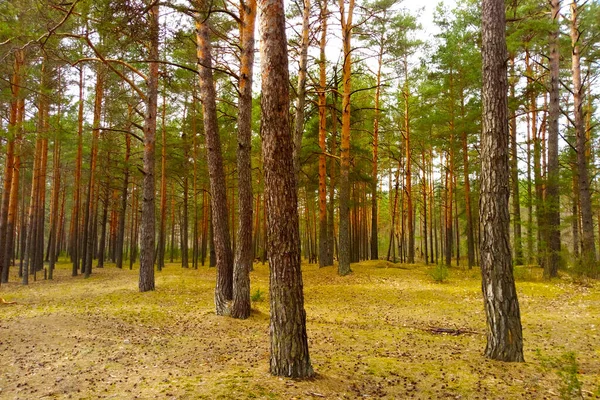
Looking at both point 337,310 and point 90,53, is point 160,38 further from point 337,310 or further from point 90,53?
point 90,53

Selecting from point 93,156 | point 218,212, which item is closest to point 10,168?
point 93,156

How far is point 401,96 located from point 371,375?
20758 mm

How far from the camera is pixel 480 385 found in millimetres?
4355

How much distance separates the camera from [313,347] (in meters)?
6.01

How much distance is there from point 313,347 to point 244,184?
361 cm

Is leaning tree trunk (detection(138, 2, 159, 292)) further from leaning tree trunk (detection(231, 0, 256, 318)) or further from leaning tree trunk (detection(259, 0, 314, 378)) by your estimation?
leaning tree trunk (detection(259, 0, 314, 378))

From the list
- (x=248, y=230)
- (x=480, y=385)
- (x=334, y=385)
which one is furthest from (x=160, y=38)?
(x=480, y=385)

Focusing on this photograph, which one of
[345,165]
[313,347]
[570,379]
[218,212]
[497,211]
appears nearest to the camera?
[570,379]

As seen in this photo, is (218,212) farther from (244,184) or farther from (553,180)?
(553,180)

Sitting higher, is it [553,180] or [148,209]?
[553,180]

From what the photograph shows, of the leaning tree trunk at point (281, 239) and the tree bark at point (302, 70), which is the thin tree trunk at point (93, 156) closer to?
the tree bark at point (302, 70)

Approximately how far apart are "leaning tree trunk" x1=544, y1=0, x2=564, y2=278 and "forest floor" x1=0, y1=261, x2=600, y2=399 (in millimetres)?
1839

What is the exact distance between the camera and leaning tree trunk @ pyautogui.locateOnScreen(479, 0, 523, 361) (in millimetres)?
5082

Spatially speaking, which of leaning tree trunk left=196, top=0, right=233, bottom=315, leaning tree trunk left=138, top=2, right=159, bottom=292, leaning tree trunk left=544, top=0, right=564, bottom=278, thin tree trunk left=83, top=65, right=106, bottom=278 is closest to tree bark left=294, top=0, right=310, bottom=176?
leaning tree trunk left=138, top=2, right=159, bottom=292
